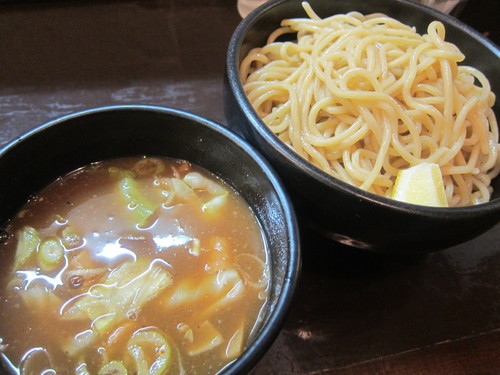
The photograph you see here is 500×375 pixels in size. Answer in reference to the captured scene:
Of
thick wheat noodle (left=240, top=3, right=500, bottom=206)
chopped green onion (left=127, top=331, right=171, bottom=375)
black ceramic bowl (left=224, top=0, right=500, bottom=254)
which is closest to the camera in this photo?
chopped green onion (left=127, top=331, right=171, bottom=375)

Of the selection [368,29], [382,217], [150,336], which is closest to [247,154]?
[382,217]

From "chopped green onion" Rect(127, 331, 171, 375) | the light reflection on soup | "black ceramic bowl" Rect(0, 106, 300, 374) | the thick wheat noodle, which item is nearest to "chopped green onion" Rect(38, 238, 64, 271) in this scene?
the light reflection on soup

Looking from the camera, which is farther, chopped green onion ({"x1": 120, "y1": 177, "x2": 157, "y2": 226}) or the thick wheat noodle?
the thick wheat noodle

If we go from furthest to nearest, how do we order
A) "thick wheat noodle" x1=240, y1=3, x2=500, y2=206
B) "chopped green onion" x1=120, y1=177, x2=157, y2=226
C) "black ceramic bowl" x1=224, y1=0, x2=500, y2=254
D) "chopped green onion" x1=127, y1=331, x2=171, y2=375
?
"thick wheat noodle" x1=240, y1=3, x2=500, y2=206 < "chopped green onion" x1=120, y1=177, x2=157, y2=226 < "black ceramic bowl" x1=224, y1=0, x2=500, y2=254 < "chopped green onion" x1=127, y1=331, x2=171, y2=375

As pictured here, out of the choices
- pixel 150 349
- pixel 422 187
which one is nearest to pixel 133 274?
pixel 150 349

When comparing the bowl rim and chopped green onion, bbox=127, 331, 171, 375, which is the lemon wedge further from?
chopped green onion, bbox=127, 331, 171, 375

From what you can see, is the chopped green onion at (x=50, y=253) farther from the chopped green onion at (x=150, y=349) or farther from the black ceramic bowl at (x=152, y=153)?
the chopped green onion at (x=150, y=349)

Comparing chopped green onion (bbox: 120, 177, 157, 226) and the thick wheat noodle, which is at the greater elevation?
the thick wheat noodle
